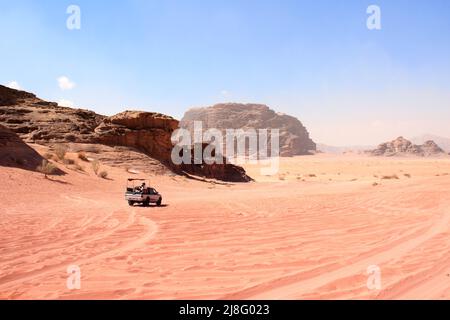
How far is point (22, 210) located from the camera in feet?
48.8

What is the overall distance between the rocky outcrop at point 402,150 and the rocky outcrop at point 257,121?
23079mm

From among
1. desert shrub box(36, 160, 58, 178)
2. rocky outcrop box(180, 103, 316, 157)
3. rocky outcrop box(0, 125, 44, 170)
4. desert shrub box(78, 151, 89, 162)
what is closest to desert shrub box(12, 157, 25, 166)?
rocky outcrop box(0, 125, 44, 170)

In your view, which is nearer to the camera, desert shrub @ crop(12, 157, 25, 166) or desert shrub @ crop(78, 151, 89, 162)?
desert shrub @ crop(12, 157, 25, 166)

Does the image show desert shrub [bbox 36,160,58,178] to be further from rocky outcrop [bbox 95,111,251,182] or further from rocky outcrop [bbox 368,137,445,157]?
rocky outcrop [bbox 368,137,445,157]

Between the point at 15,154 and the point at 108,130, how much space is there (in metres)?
13.6

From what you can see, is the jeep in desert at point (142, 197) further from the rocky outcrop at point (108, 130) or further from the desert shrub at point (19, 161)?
the rocky outcrop at point (108, 130)

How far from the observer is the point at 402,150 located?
422 feet

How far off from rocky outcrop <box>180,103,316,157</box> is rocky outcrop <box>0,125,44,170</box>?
319ft

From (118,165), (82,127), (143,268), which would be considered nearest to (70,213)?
(143,268)

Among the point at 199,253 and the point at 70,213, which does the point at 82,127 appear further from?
the point at 199,253

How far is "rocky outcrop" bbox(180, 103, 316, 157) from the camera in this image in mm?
130000

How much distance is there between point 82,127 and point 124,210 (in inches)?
1151

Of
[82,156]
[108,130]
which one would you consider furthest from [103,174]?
[108,130]

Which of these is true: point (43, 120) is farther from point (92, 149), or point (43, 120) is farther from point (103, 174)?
point (103, 174)
